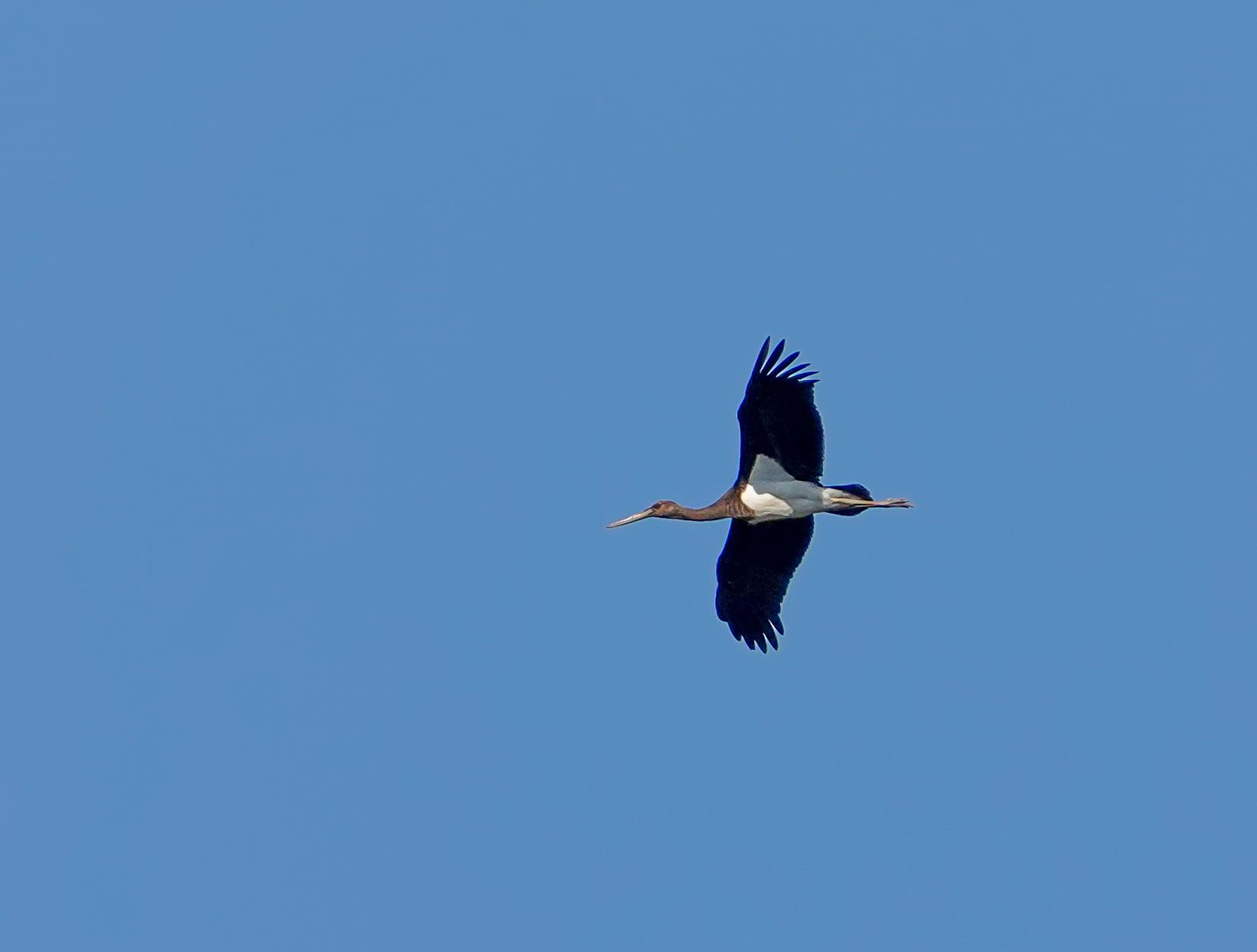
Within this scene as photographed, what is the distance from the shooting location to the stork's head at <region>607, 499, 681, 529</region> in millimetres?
26031

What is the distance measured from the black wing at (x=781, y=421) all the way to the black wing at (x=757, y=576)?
1198 millimetres

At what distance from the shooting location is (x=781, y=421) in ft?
78.7

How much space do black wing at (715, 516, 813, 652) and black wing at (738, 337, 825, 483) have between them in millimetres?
1198

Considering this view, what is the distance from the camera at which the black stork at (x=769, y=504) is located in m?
23.7

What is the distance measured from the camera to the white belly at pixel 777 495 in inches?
961

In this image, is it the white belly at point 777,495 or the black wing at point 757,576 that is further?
the black wing at point 757,576

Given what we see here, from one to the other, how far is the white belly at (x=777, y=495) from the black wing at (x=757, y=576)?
55 centimetres

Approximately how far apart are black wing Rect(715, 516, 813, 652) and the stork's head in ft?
2.87

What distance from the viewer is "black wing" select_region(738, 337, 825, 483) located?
23516 millimetres

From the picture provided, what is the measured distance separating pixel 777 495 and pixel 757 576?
5.06 feet

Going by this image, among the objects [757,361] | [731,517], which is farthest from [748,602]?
[757,361]

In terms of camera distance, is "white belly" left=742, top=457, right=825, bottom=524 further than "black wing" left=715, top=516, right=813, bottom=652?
No

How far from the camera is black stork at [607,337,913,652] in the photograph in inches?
934

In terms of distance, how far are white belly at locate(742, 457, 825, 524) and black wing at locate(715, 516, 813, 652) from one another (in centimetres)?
55
